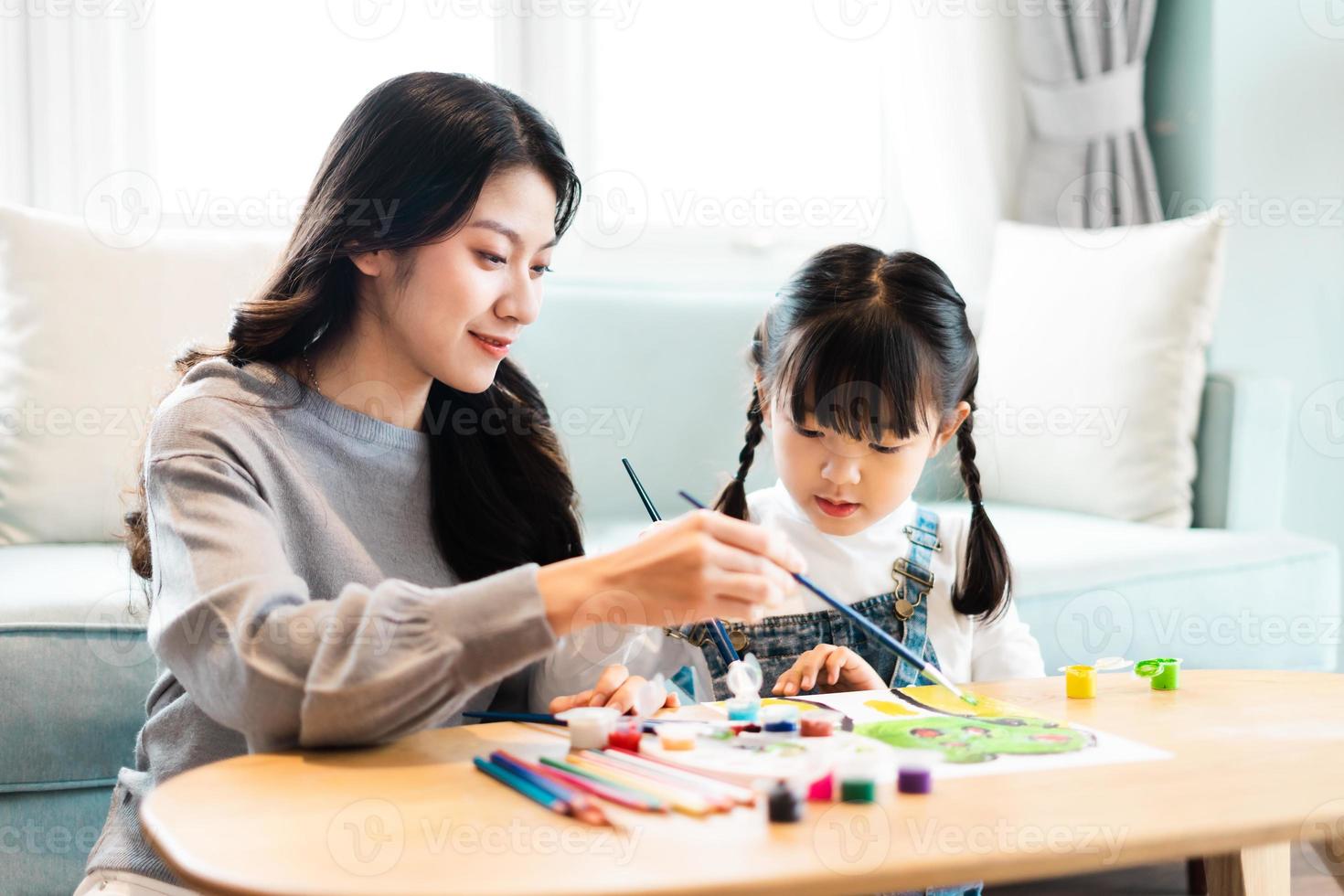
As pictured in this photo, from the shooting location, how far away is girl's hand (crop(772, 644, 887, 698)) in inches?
43.2

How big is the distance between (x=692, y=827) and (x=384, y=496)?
1.93 feet

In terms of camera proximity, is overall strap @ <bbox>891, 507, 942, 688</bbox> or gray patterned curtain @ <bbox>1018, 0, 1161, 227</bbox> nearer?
overall strap @ <bbox>891, 507, 942, 688</bbox>

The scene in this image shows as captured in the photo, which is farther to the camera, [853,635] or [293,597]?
[853,635]

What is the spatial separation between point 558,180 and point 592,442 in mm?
1042

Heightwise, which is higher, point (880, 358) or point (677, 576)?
point (880, 358)

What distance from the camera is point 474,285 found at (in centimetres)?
115

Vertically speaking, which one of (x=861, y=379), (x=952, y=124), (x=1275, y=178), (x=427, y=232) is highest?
(x=952, y=124)

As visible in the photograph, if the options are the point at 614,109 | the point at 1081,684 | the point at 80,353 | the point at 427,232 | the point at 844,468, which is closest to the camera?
the point at 1081,684

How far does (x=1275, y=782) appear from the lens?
788mm

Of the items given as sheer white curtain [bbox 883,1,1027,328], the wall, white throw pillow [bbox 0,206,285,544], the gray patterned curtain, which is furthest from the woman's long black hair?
the wall

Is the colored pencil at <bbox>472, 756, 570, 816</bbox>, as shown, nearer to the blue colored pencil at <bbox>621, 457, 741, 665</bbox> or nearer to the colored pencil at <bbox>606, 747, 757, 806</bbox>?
the colored pencil at <bbox>606, 747, 757, 806</bbox>

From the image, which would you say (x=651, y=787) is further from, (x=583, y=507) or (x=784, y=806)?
(x=583, y=507)

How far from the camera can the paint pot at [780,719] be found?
90cm

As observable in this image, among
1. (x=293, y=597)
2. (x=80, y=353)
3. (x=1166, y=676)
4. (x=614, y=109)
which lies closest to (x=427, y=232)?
(x=293, y=597)
